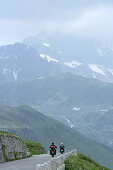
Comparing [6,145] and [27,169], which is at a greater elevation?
[27,169]

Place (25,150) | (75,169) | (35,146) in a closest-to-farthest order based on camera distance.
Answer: (75,169) → (25,150) → (35,146)

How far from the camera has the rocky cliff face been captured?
180ft

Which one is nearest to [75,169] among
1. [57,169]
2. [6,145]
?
[57,169]

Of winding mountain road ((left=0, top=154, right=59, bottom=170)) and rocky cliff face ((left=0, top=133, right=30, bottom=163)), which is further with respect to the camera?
rocky cliff face ((left=0, top=133, right=30, bottom=163))

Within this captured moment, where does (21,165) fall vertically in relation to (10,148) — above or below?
above

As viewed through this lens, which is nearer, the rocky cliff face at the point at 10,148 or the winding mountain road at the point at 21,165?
the winding mountain road at the point at 21,165

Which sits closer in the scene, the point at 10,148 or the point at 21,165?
the point at 21,165

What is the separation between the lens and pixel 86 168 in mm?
46531

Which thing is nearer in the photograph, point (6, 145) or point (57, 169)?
point (57, 169)

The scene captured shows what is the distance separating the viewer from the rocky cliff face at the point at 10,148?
54838mm

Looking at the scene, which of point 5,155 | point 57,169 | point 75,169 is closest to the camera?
point 57,169

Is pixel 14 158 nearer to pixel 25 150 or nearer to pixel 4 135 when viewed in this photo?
pixel 4 135

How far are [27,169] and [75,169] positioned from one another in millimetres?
6590

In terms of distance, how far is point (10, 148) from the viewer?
58.3 m
